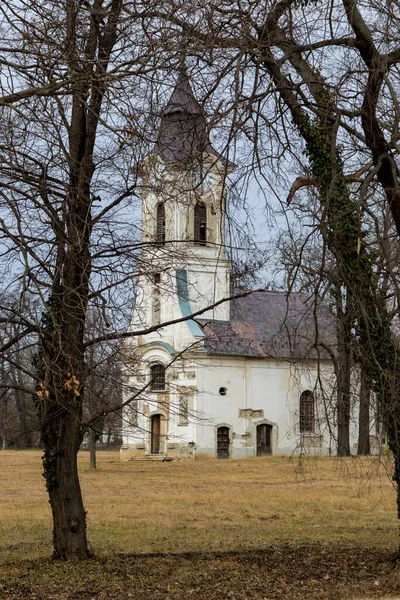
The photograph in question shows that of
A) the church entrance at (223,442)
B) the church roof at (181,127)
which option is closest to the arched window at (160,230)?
the church roof at (181,127)

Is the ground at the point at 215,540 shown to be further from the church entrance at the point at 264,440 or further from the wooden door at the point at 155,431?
the church entrance at the point at 264,440

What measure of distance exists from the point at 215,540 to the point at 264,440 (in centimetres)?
3225

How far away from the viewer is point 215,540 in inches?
549

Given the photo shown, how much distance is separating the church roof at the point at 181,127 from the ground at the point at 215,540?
3605 mm

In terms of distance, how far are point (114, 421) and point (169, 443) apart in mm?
33326

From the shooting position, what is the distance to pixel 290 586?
8812mm

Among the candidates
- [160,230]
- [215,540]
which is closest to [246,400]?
[215,540]

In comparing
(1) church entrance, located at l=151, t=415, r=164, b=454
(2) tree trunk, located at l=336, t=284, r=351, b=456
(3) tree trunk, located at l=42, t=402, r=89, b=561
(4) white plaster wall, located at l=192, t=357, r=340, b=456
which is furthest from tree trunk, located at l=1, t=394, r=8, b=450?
(1) church entrance, located at l=151, t=415, r=164, b=454

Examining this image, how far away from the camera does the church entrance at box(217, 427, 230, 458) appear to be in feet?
146

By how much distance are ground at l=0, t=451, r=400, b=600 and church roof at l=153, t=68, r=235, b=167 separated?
360 centimetres

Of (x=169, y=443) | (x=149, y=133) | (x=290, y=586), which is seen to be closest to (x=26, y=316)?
(x=149, y=133)

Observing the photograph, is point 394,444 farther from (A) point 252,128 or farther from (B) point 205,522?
(B) point 205,522

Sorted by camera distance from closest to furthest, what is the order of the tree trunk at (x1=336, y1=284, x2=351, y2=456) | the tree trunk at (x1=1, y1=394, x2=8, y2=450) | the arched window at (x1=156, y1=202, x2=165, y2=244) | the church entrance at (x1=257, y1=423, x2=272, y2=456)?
the tree trunk at (x1=336, y1=284, x2=351, y2=456) < the arched window at (x1=156, y1=202, x2=165, y2=244) < the tree trunk at (x1=1, y1=394, x2=8, y2=450) < the church entrance at (x1=257, y1=423, x2=272, y2=456)

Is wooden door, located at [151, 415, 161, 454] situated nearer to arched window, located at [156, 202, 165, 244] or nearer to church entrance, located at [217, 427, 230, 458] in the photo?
church entrance, located at [217, 427, 230, 458]
